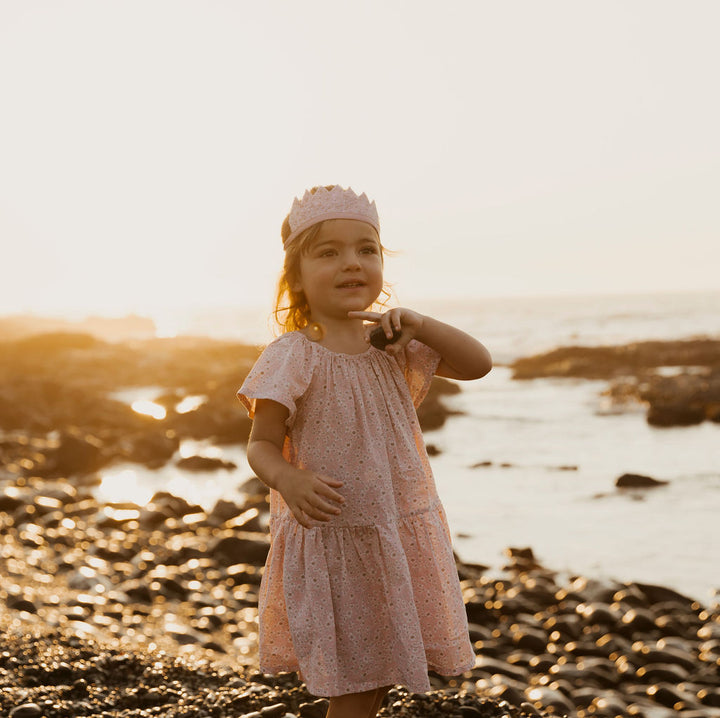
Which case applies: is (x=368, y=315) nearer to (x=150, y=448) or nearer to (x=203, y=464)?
(x=203, y=464)

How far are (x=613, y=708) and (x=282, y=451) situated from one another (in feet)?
10.7

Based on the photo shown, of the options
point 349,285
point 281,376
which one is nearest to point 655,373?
point 349,285

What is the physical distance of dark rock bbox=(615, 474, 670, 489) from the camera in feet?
38.6

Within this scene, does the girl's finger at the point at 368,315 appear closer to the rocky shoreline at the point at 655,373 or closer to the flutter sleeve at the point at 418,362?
the flutter sleeve at the point at 418,362

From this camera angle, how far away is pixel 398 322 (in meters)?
2.88

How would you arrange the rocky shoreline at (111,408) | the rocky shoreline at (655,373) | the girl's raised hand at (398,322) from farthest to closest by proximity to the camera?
the rocky shoreline at (655,373) < the rocky shoreline at (111,408) < the girl's raised hand at (398,322)

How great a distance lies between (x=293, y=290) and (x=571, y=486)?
9.75 meters

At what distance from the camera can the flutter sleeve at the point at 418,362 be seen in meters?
3.19

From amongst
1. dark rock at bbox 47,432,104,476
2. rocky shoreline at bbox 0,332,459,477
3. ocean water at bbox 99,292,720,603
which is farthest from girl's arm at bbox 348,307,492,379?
dark rock at bbox 47,432,104,476

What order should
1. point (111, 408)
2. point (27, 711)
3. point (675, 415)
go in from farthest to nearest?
point (111, 408) → point (675, 415) → point (27, 711)

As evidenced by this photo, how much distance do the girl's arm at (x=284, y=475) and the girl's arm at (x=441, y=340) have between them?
18.9 inches

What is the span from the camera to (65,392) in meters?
25.3

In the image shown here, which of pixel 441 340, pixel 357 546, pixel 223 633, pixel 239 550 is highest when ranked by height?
pixel 441 340

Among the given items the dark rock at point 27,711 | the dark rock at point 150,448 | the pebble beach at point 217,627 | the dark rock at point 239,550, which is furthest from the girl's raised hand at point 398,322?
the dark rock at point 150,448
